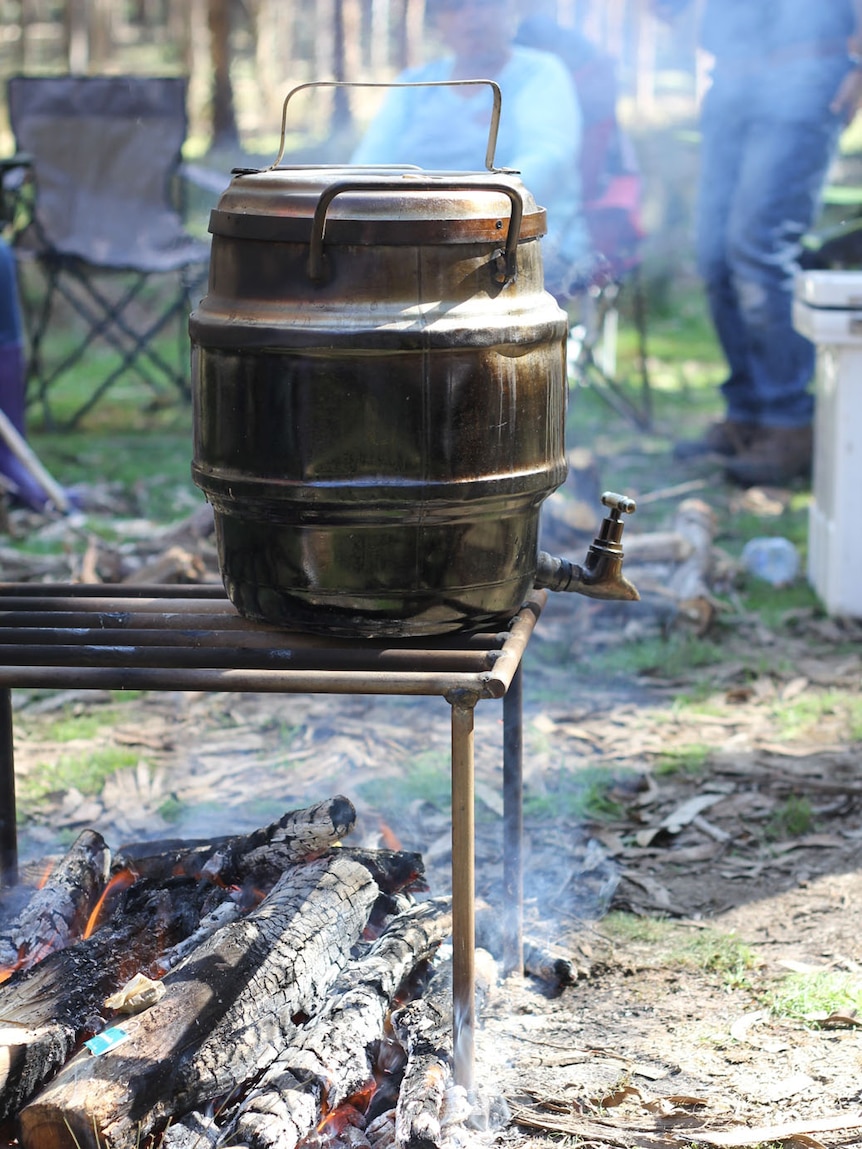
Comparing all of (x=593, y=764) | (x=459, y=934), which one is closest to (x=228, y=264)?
(x=459, y=934)

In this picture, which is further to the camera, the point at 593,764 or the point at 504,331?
the point at 593,764

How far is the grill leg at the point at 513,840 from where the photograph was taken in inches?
111

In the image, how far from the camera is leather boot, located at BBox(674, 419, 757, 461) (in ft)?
23.8

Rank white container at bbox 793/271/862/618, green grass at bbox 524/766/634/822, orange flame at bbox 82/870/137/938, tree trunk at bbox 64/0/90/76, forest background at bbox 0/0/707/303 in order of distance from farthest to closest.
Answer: tree trunk at bbox 64/0/90/76 → forest background at bbox 0/0/707/303 → white container at bbox 793/271/862/618 → green grass at bbox 524/766/634/822 → orange flame at bbox 82/870/137/938

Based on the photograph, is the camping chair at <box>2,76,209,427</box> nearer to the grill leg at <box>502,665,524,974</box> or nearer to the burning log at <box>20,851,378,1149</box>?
the grill leg at <box>502,665,524,974</box>

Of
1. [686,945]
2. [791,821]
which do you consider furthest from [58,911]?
[791,821]

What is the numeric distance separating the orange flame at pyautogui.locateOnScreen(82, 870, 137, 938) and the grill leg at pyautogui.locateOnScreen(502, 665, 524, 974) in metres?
0.77

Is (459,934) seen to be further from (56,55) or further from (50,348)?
(56,55)

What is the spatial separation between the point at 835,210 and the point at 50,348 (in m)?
5.66

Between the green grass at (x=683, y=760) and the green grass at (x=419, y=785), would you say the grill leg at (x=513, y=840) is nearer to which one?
the green grass at (x=419, y=785)

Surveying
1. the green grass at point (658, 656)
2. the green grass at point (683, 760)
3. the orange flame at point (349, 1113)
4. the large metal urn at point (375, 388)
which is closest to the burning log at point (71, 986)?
the orange flame at point (349, 1113)

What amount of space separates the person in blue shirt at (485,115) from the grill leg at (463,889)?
4349mm

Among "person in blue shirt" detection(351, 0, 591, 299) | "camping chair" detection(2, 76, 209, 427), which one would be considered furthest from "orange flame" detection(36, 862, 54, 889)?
"camping chair" detection(2, 76, 209, 427)

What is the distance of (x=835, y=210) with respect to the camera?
29.2ft
